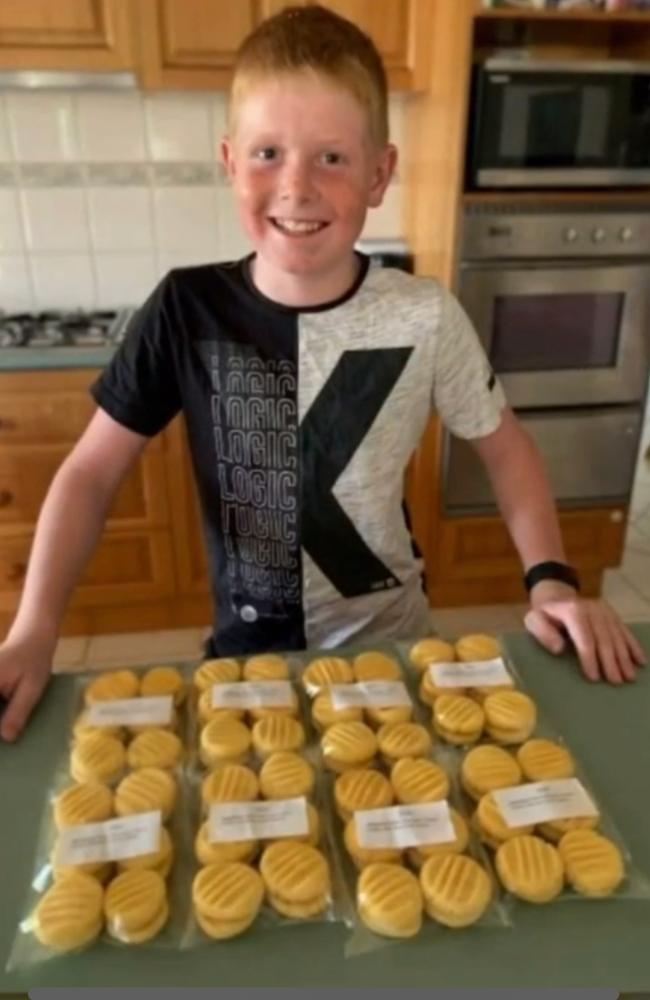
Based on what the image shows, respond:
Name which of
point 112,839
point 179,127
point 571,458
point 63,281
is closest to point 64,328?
point 63,281

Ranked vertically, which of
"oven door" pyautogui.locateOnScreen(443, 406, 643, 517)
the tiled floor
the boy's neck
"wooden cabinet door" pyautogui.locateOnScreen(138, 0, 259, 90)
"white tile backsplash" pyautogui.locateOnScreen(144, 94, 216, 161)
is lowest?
the tiled floor

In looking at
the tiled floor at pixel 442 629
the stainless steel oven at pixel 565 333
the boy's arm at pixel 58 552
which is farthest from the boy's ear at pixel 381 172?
the tiled floor at pixel 442 629

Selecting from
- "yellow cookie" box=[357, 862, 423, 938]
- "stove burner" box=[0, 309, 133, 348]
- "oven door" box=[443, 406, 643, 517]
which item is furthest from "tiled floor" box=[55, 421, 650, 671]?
"yellow cookie" box=[357, 862, 423, 938]

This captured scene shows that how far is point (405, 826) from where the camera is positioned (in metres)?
0.54

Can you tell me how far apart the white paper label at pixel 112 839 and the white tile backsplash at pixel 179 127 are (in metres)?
2.09

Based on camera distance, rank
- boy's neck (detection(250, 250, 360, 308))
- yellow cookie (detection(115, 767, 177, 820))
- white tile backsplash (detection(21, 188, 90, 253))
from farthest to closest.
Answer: white tile backsplash (detection(21, 188, 90, 253)) < boy's neck (detection(250, 250, 360, 308)) < yellow cookie (detection(115, 767, 177, 820))

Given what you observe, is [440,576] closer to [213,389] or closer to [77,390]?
[77,390]

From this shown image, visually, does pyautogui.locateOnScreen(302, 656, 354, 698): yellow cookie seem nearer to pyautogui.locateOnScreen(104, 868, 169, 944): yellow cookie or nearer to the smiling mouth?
pyautogui.locateOnScreen(104, 868, 169, 944): yellow cookie

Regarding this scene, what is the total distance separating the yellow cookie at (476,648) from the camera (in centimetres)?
73

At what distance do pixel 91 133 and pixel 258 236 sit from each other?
1.64m

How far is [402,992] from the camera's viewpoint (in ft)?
1.46

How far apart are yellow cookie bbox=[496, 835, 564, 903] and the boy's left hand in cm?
24

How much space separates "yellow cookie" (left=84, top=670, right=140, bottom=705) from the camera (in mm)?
675

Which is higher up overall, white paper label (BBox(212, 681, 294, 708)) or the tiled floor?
white paper label (BBox(212, 681, 294, 708))
